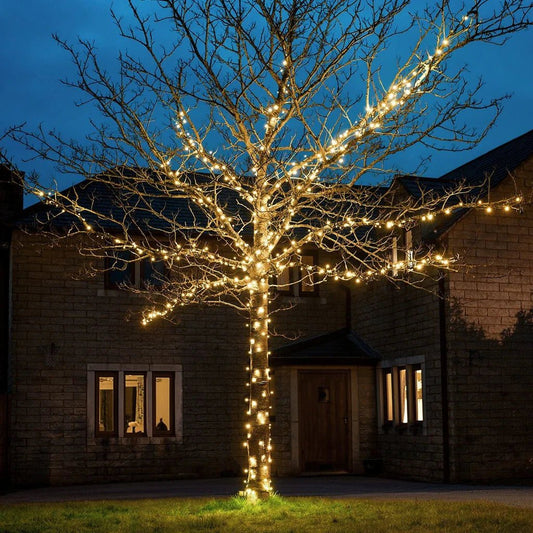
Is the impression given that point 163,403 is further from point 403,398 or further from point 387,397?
point 403,398

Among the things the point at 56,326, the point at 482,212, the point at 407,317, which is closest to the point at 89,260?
the point at 56,326

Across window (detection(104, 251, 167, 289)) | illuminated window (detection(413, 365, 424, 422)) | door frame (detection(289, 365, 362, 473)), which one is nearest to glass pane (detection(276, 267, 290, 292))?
door frame (detection(289, 365, 362, 473))

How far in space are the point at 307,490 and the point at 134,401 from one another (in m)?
5.59

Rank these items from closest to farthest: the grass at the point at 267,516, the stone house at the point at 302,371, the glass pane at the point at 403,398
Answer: the grass at the point at 267,516 → the stone house at the point at 302,371 → the glass pane at the point at 403,398

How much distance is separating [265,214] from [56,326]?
797 centimetres

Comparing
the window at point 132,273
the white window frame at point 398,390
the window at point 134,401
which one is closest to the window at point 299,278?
the white window frame at point 398,390

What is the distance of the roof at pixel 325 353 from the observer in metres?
20.9

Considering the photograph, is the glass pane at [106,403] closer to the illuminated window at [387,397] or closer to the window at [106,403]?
the window at [106,403]

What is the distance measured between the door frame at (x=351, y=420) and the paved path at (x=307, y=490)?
880 millimetres

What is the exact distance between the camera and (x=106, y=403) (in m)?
20.6

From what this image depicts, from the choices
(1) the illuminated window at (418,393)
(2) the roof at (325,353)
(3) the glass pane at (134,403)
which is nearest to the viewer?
(1) the illuminated window at (418,393)

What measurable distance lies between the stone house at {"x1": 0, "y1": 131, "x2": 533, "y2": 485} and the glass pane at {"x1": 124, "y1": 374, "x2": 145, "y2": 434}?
1.2 inches

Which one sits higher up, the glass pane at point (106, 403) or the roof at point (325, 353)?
the roof at point (325, 353)

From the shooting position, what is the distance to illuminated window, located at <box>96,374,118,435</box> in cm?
2042
